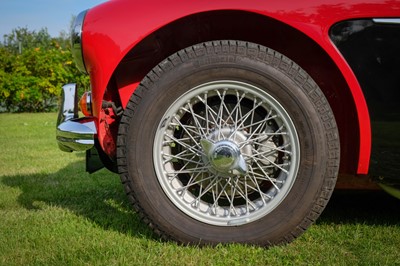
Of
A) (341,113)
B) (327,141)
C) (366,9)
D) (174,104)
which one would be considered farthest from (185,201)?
(366,9)

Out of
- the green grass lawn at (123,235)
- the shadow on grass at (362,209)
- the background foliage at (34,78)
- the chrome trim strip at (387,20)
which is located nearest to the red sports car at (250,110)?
the chrome trim strip at (387,20)

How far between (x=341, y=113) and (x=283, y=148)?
37cm

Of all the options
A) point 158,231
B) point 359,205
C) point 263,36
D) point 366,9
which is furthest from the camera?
point 359,205

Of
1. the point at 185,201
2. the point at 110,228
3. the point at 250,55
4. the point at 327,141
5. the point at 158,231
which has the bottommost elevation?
the point at 110,228

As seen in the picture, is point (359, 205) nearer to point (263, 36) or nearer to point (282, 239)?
point (282, 239)

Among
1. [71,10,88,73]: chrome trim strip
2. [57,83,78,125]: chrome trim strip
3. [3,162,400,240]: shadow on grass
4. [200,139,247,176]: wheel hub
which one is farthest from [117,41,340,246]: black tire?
[57,83,78,125]: chrome trim strip

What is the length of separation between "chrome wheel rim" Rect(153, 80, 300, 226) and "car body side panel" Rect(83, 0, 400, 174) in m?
0.33

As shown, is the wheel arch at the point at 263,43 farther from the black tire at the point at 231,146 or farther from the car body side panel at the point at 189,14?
the black tire at the point at 231,146

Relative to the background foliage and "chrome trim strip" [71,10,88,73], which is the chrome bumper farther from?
the background foliage

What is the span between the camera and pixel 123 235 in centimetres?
212

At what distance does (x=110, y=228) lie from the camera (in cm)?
225

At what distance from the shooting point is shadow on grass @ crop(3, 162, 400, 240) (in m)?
2.36

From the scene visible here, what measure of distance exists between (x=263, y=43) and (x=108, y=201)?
159 cm

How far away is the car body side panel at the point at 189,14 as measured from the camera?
6.05 feet
